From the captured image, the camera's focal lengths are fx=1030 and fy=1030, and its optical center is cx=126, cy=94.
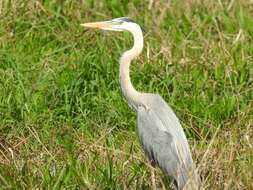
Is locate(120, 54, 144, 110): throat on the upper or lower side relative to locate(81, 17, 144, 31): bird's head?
lower

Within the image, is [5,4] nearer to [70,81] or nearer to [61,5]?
[61,5]

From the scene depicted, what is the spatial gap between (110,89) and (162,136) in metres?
1.45

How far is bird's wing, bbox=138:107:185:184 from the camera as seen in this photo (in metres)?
6.34

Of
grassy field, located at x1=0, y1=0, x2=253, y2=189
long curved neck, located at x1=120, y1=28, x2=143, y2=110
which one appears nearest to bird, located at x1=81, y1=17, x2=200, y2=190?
long curved neck, located at x1=120, y1=28, x2=143, y2=110

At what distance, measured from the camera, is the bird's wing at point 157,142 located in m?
6.34

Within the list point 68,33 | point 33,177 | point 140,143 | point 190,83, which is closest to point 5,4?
point 68,33

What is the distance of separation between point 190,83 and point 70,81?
92 centimetres

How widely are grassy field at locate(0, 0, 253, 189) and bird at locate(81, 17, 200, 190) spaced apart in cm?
10

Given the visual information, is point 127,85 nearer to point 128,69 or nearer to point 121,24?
point 128,69

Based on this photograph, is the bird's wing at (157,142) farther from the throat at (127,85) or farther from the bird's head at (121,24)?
the bird's head at (121,24)

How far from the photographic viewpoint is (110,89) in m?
7.79

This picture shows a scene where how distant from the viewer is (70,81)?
7.69 m

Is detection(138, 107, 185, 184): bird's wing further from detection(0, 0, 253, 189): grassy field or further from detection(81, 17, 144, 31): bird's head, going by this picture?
detection(81, 17, 144, 31): bird's head

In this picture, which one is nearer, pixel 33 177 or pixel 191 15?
pixel 33 177
